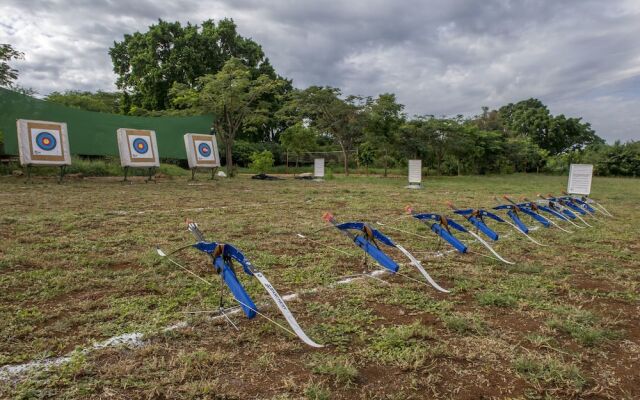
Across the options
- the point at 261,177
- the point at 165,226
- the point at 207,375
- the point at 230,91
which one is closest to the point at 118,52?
the point at 230,91

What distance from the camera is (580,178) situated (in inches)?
309

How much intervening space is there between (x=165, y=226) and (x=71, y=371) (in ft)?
9.57

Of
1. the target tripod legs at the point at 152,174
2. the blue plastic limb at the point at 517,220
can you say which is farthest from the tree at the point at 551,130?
the blue plastic limb at the point at 517,220

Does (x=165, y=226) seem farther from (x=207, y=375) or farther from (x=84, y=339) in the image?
(x=207, y=375)

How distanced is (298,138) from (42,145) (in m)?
12.5

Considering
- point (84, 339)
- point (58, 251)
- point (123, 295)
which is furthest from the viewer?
point (58, 251)

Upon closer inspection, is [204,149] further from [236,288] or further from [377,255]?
[236,288]

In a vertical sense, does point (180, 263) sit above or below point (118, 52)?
below

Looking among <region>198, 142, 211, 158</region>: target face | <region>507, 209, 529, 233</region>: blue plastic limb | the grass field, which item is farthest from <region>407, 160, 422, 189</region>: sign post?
the grass field

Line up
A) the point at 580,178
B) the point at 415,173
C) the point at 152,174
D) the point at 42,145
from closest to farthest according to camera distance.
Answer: the point at 580,178 → the point at 42,145 → the point at 152,174 → the point at 415,173

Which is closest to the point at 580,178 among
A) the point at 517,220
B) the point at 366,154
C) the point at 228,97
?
the point at 517,220

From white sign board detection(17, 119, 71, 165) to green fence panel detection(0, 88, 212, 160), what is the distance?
2.80 feet

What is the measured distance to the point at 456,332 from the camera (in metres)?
1.85

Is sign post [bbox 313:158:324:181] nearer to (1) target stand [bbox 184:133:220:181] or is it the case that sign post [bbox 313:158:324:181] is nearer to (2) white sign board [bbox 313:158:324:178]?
(2) white sign board [bbox 313:158:324:178]
